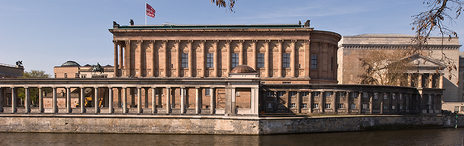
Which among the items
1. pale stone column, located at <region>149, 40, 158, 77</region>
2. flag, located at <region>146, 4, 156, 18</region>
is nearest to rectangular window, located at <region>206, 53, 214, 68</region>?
pale stone column, located at <region>149, 40, 158, 77</region>

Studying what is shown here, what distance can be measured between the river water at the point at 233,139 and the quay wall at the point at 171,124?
118 cm

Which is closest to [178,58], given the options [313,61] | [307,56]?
[307,56]

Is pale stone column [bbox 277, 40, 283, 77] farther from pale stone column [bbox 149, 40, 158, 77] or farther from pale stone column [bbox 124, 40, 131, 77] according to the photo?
pale stone column [bbox 124, 40, 131, 77]

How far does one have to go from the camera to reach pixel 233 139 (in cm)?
3722

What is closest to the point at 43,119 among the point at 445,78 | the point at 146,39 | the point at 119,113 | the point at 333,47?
the point at 119,113

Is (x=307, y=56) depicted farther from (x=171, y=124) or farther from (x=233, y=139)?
(x=171, y=124)

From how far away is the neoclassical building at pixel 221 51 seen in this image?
58.1 meters

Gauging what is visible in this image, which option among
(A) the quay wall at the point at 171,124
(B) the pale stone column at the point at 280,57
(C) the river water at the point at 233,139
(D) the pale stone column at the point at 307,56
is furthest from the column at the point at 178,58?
(D) the pale stone column at the point at 307,56

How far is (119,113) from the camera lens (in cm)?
4203

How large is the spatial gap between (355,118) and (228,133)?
62.6 feet

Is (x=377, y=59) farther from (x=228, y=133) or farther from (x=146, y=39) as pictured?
(x=146, y=39)

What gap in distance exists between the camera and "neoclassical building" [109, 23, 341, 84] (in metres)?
58.1

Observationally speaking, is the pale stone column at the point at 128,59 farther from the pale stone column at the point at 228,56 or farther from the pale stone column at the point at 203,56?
the pale stone column at the point at 228,56

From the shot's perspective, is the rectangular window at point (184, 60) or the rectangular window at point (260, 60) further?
the rectangular window at point (184, 60)
